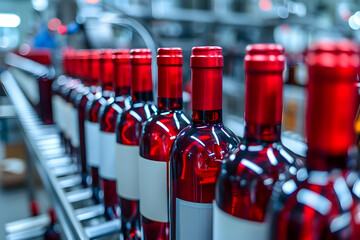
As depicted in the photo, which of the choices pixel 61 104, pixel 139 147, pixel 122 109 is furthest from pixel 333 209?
pixel 61 104

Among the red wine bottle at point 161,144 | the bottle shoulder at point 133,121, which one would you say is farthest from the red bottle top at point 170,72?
the bottle shoulder at point 133,121

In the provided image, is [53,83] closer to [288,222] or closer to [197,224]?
[197,224]

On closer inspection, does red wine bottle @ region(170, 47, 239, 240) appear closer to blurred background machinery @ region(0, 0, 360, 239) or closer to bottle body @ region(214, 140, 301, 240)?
bottle body @ region(214, 140, 301, 240)

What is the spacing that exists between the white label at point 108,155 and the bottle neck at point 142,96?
97 millimetres

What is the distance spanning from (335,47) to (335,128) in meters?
0.06

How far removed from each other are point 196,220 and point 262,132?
15cm

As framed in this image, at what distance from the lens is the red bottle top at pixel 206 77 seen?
0.43m

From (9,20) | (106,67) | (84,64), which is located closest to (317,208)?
(106,67)

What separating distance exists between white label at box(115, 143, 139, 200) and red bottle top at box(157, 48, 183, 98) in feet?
0.41

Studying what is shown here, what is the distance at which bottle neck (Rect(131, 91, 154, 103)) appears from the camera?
0.64m

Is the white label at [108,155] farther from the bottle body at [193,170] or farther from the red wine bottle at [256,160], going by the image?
the red wine bottle at [256,160]

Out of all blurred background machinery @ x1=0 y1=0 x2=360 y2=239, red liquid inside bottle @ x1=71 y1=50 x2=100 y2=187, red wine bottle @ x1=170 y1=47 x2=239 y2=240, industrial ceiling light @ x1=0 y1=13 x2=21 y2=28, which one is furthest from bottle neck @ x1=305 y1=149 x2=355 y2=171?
industrial ceiling light @ x1=0 y1=13 x2=21 y2=28

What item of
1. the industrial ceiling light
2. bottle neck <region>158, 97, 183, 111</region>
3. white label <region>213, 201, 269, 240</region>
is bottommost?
white label <region>213, 201, 269, 240</region>

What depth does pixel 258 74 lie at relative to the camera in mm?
339
